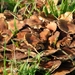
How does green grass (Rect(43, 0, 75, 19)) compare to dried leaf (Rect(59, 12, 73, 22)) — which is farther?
green grass (Rect(43, 0, 75, 19))

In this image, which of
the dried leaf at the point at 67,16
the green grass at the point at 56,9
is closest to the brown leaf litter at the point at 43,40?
the dried leaf at the point at 67,16

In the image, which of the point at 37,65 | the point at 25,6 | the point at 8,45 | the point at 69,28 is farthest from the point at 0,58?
the point at 25,6

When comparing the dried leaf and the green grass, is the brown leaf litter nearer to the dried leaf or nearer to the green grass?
the dried leaf

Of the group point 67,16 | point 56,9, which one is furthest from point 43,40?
point 56,9

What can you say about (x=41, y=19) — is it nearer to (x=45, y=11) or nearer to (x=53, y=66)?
(x=45, y=11)

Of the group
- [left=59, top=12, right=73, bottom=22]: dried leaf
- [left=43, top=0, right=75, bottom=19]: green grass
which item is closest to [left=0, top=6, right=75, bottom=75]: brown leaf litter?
[left=59, top=12, right=73, bottom=22]: dried leaf

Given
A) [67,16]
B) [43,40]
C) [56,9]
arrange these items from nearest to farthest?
[43,40]
[67,16]
[56,9]

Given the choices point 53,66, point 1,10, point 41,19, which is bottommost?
point 53,66

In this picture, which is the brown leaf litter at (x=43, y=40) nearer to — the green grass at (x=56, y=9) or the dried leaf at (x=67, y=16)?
the dried leaf at (x=67, y=16)

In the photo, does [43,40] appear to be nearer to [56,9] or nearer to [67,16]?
[67,16]

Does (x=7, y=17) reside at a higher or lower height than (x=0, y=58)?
higher

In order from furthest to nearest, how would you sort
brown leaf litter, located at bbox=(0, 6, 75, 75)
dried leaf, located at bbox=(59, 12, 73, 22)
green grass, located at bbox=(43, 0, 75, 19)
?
1. green grass, located at bbox=(43, 0, 75, 19)
2. dried leaf, located at bbox=(59, 12, 73, 22)
3. brown leaf litter, located at bbox=(0, 6, 75, 75)
